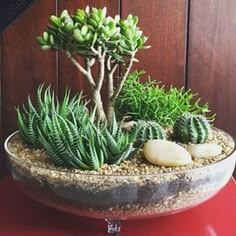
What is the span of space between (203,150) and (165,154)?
0.25ft

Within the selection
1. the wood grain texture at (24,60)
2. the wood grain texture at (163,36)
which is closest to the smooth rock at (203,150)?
the wood grain texture at (163,36)

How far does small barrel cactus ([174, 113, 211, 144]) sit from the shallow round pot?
86mm

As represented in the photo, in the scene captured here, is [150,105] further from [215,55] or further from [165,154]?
[215,55]

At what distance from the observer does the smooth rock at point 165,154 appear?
70 centimetres

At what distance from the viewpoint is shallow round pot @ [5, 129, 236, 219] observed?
2.13 feet

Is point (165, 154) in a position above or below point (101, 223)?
above

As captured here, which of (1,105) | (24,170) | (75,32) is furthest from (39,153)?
(1,105)

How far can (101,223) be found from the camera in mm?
782

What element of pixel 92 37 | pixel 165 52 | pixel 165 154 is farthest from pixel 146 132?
pixel 165 52

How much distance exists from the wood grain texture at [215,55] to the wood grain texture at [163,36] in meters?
0.02

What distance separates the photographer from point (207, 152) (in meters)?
0.74

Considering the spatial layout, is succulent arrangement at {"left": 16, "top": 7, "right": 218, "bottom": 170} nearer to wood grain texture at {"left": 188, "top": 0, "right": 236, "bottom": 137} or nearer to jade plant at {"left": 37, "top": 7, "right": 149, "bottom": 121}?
jade plant at {"left": 37, "top": 7, "right": 149, "bottom": 121}

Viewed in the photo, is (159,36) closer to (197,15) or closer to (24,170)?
(197,15)

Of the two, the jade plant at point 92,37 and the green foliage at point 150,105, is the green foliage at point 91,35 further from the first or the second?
the green foliage at point 150,105
